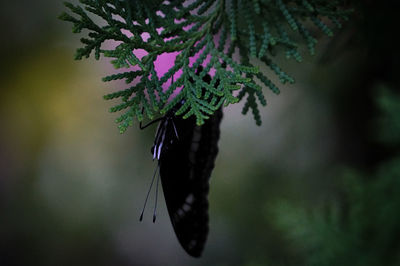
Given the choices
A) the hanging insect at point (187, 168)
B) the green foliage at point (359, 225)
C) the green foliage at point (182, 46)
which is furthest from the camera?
the green foliage at point (359, 225)

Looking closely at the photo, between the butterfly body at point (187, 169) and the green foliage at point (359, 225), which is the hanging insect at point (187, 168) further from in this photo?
the green foliage at point (359, 225)

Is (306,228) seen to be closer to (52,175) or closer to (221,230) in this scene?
(221,230)

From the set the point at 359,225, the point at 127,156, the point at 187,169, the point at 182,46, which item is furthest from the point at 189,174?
the point at 127,156

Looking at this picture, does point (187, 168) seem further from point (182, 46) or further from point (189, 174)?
point (182, 46)

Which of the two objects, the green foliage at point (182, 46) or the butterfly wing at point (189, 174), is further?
the butterfly wing at point (189, 174)

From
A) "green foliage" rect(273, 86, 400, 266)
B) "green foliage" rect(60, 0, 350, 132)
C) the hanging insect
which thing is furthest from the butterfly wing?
"green foliage" rect(273, 86, 400, 266)

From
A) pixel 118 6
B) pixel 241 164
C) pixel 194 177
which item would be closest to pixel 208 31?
pixel 118 6

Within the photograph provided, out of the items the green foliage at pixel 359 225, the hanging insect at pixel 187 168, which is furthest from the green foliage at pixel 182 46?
the green foliage at pixel 359 225
